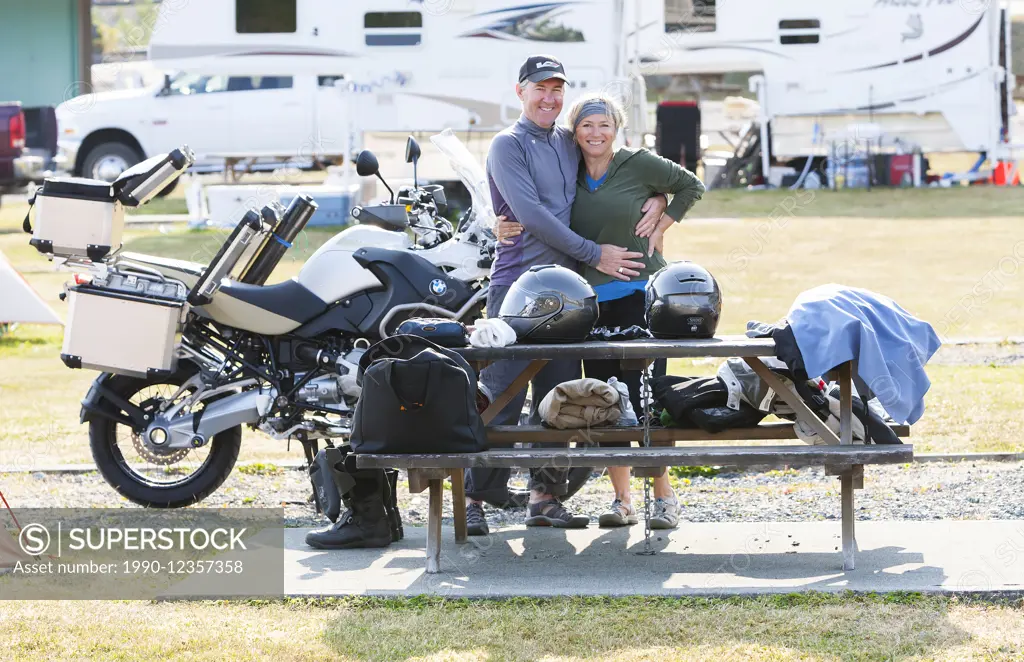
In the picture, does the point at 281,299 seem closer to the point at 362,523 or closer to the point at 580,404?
the point at 362,523

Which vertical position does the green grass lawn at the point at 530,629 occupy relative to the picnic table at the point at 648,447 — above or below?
below

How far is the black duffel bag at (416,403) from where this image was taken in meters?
4.77

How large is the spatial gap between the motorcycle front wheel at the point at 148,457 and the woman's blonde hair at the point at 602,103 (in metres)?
2.01

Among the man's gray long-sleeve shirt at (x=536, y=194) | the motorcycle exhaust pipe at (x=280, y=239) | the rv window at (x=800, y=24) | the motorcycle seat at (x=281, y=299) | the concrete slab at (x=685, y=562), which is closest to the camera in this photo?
the concrete slab at (x=685, y=562)

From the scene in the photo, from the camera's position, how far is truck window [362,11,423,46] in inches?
722

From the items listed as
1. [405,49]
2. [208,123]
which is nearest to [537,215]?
[405,49]

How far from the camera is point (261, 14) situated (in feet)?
61.4

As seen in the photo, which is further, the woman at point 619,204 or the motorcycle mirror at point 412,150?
the motorcycle mirror at point 412,150

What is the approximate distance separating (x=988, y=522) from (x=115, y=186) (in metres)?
3.77

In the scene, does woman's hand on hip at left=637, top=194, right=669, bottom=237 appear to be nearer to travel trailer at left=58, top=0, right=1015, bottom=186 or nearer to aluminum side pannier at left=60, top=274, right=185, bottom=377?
aluminum side pannier at left=60, top=274, right=185, bottom=377

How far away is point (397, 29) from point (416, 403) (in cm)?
1423

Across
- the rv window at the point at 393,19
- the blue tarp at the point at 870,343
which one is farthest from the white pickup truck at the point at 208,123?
the blue tarp at the point at 870,343

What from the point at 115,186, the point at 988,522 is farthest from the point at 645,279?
the point at 115,186

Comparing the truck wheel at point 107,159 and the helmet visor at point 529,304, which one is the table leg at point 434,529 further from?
the truck wheel at point 107,159
